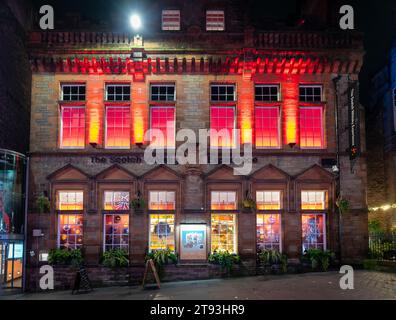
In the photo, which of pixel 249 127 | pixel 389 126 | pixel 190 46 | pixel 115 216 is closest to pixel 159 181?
pixel 115 216

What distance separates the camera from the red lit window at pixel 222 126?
72.6ft

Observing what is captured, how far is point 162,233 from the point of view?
2169 centimetres

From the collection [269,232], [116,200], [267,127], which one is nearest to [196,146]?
[267,127]

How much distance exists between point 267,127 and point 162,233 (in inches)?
268

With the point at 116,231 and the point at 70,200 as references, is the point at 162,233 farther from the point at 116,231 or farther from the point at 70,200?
the point at 70,200

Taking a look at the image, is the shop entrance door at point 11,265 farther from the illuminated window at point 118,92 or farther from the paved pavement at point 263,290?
the illuminated window at point 118,92

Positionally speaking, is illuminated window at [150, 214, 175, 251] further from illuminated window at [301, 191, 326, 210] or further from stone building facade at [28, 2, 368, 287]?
illuminated window at [301, 191, 326, 210]

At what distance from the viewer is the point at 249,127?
22.1 metres

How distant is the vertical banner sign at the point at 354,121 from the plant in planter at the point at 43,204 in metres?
13.7

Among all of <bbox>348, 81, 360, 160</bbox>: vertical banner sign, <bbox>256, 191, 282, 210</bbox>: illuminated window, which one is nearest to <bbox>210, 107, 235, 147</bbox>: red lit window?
<bbox>256, 191, 282, 210</bbox>: illuminated window

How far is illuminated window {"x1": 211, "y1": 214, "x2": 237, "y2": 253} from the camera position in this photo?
21734mm

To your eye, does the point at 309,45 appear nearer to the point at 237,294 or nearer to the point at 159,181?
the point at 159,181

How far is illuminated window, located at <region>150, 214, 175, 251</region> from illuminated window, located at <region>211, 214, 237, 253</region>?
184 cm

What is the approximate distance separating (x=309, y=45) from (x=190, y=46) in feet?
18.0
